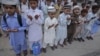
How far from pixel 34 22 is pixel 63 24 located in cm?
104

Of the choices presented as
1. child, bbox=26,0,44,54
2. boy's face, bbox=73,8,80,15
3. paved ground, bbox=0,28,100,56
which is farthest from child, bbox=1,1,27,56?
boy's face, bbox=73,8,80,15

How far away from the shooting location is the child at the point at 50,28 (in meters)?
5.71

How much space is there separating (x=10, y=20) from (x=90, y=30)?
2996 millimetres

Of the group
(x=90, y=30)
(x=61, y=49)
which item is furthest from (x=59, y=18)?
(x=90, y=30)

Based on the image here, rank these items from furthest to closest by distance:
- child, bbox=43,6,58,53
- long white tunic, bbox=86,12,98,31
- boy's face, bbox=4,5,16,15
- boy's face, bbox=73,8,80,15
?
1. long white tunic, bbox=86,12,98,31
2. boy's face, bbox=73,8,80,15
3. child, bbox=43,6,58,53
4. boy's face, bbox=4,5,16,15

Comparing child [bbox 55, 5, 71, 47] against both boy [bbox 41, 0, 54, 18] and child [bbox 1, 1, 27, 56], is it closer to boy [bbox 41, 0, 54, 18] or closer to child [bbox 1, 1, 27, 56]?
boy [bbox 41, 0, 54, 18]

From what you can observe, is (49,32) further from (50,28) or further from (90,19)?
(90,19)

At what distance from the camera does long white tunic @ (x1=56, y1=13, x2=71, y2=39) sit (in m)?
6.05

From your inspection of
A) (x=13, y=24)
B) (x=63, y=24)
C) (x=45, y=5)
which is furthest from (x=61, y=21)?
(x=13, y=24)

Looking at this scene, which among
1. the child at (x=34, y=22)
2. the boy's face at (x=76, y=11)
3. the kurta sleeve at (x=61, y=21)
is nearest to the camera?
the child at (x=34, y=22)

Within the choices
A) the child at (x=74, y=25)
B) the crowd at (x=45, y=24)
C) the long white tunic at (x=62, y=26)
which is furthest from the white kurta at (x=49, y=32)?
the child at (x=74, y=25)

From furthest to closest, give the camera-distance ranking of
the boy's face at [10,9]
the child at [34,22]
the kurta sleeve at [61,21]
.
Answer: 1. the kurta sleeve at [61,21]
2. the child at [34,22]
3. the boy's face at [10,9]

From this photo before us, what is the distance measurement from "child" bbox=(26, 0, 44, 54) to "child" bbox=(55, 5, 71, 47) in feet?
2.41

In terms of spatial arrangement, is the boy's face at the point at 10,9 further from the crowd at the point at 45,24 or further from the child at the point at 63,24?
the child at the point at 63,24
